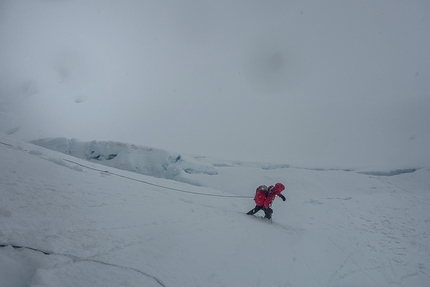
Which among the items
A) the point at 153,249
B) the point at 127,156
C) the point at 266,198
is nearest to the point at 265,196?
the point at 266,198

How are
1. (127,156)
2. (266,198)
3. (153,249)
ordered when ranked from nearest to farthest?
(153,249) < (266,198) < (127,156)

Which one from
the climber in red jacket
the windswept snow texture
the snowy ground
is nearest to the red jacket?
the climber in red jacket

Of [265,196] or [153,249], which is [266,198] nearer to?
[265,196]

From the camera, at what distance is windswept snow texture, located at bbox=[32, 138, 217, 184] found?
14.9 meters

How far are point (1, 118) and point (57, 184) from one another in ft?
171

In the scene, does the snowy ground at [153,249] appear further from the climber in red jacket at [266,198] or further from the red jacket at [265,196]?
the red jacket at [265,196]

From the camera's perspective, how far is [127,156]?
14773 millimetres

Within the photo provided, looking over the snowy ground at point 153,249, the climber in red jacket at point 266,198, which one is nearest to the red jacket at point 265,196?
the climber in red jacket at point 266,198

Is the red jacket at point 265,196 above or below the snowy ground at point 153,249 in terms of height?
above

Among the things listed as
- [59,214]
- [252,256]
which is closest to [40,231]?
[59,214]

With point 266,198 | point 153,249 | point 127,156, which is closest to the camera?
point 153,249

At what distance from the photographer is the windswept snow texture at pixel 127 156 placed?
48.8ft

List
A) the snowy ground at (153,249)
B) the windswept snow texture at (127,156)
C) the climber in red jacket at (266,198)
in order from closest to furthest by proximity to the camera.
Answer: the snowy ground at (153,249) < the climber in red jacket at (266,198) < the windswept snow texture at (127,156)

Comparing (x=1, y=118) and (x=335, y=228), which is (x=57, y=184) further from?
(x=1, y=118)
